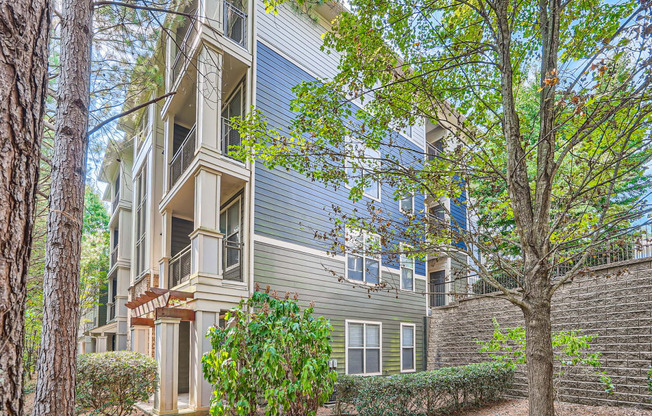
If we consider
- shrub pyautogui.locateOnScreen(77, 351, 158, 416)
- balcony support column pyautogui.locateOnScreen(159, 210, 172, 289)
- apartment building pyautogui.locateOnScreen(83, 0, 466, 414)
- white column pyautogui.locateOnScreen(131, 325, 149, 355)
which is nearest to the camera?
shrub pyautogui.locateOnScreen(77, 351, 158, 416)

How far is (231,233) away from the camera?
1066 cm

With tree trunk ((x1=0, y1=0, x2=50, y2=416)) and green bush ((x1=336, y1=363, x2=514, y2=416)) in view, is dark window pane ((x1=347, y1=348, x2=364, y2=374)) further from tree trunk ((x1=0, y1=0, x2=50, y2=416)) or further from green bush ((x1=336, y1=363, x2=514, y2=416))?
tree trunk ((x1=0, y1=0, x2=50, y2=416))

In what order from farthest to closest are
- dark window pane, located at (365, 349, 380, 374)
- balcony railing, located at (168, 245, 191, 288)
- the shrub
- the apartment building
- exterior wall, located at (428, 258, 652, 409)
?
dark window pane, located at (365, 349, 380, 374), balcony railing, located at (168, 245, 191, 288), the apartment building, exterior wall, located at (428, 258, 652, 409), the shrub

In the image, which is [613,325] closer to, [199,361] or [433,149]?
[199,361]

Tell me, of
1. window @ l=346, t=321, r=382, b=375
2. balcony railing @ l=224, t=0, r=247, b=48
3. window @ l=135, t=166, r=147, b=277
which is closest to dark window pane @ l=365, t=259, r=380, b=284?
window @ l=346, t=321, r=382, b=375

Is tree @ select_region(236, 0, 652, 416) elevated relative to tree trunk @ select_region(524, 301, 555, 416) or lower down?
elevated

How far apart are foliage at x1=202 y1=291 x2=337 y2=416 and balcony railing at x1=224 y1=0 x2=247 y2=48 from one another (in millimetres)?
7449

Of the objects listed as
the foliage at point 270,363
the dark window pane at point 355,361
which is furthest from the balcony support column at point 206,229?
the dark window pane at point 355,361

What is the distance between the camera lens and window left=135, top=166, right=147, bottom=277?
1458 centimetres

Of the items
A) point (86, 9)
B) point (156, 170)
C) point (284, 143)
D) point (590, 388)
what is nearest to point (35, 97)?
point (86, 9)

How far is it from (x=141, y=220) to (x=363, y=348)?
9.05 metres

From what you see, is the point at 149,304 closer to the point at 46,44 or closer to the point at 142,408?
the point at 142,408

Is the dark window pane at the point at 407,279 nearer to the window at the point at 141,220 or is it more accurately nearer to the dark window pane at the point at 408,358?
the dark window pane at the point at 408,358

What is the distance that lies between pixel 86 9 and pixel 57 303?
2.47 meters
